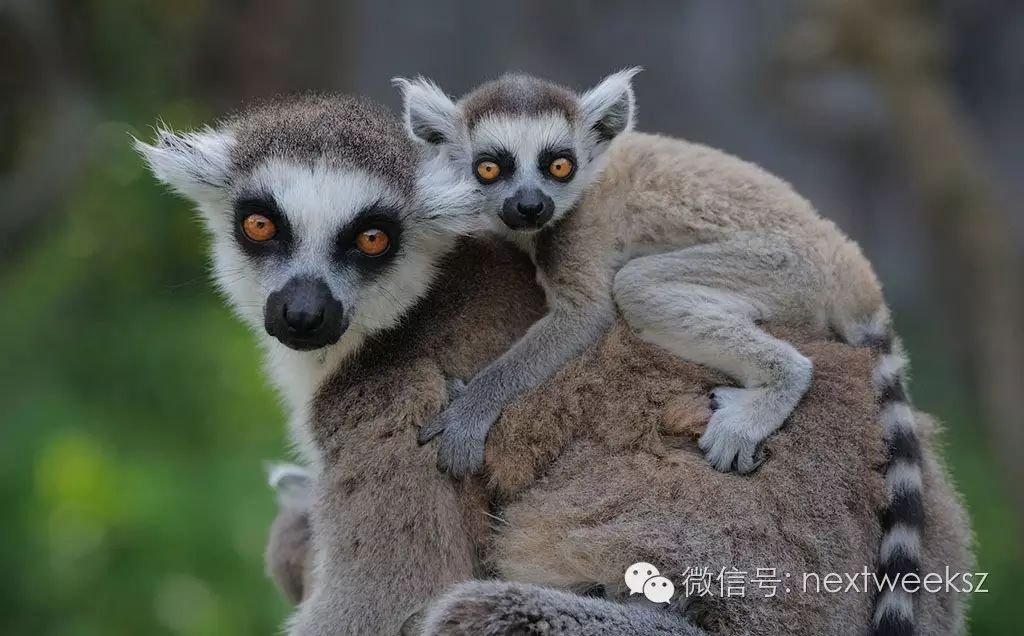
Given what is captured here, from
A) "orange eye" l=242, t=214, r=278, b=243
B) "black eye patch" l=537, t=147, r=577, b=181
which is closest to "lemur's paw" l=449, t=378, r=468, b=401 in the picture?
"orange eye" l=242, t=214, r=278, b=243

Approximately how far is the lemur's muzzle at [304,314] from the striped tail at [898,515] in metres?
1.94

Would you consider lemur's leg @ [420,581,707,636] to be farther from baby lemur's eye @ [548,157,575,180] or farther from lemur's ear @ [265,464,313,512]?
baby lemur's eye @ [548,157,575,180]

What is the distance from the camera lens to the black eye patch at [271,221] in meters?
3.74

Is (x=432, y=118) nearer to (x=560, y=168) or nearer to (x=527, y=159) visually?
(x=527, y=159)

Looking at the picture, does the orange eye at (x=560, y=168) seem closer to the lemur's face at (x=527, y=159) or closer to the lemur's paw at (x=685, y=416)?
the lemur's face at (x=527, y=159)

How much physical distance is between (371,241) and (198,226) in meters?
8.10

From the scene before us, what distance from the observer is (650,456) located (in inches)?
145

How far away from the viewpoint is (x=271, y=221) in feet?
12.4

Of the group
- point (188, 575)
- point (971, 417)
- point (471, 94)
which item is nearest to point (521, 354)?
point (471, 94)

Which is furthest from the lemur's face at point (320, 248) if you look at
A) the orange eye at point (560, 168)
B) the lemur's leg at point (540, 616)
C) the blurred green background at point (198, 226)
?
the blurred green background at point (198, 226)

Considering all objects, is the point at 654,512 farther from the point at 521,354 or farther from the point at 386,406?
the point at 386,406

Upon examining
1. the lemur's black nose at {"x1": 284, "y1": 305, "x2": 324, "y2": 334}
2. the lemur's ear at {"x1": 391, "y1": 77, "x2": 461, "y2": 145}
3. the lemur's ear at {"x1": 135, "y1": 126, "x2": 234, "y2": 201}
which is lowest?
the lemur's black nose at {"x1": 284, "y1": 305, "x2": 324, "y2": 334}

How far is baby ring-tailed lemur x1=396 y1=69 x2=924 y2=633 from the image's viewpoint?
369 centimetres

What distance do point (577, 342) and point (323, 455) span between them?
1030mm
